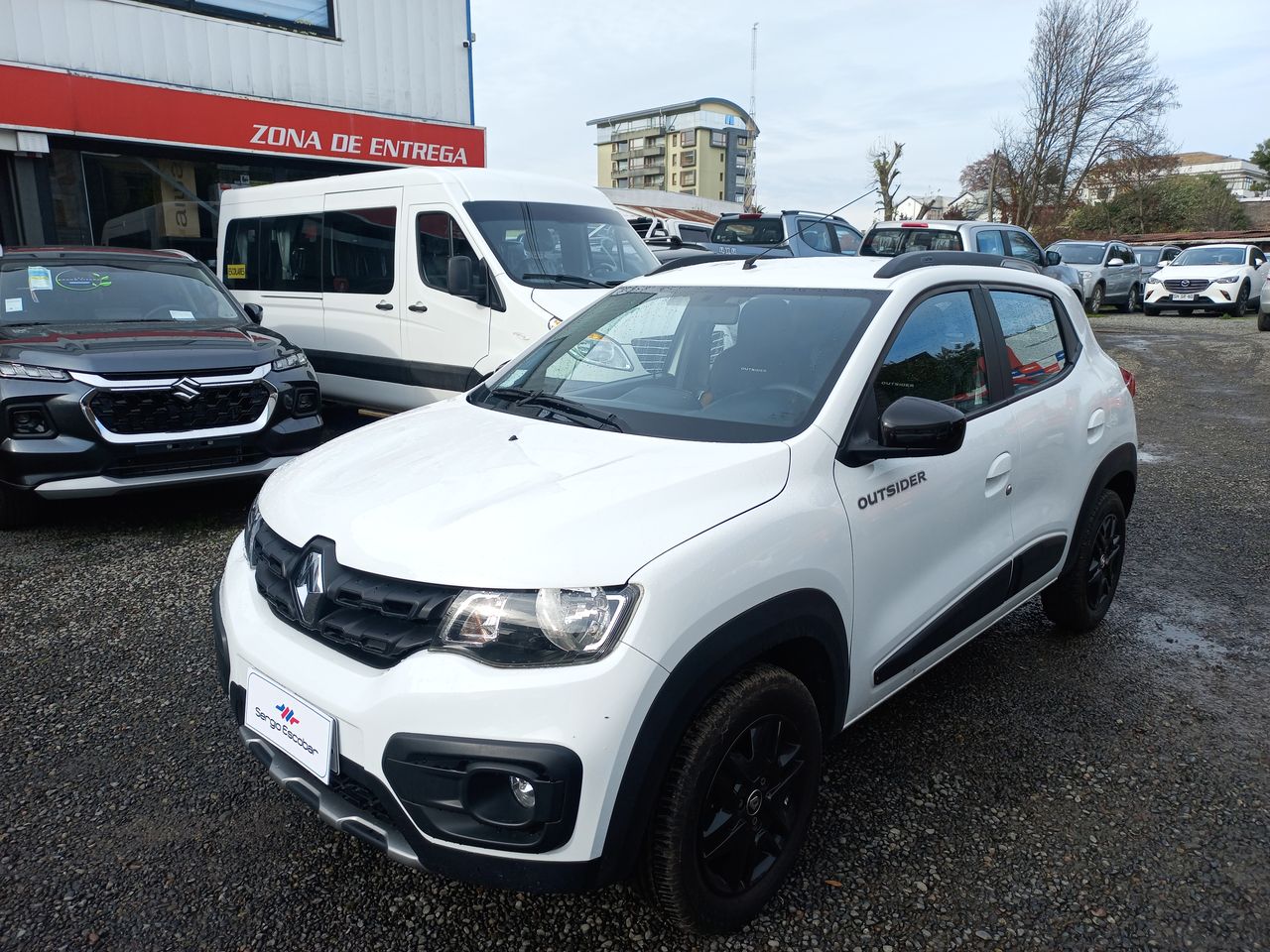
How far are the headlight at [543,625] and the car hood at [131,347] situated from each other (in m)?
4.00

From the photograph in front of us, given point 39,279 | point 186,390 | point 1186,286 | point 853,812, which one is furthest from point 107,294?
point 1186,286

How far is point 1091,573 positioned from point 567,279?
14.5 feet

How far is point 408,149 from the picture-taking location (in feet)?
45.4

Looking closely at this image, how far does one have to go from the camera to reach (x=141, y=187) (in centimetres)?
1208

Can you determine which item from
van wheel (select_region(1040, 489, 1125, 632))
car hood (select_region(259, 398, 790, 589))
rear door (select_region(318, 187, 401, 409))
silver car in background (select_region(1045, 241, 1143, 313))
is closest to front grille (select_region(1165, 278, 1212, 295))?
silver car in background (select_region(1045, 241, 1143, 313))

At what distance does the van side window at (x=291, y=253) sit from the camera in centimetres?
822

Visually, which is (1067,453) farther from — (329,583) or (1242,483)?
(1242,483)

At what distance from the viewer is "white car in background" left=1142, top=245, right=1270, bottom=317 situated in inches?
798

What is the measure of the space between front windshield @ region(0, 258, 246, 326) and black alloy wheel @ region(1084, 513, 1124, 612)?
5.58m

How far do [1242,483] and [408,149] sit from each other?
1189 cm

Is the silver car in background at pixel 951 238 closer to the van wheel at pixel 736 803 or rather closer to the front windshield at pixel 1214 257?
the front windshield at pixel 1214 257

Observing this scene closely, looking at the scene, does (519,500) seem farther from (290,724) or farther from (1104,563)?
(1104,563)

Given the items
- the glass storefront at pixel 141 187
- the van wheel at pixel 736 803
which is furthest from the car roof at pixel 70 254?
the van wheel at pixel 736 803

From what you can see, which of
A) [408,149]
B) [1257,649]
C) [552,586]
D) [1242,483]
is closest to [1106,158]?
[408,149]
